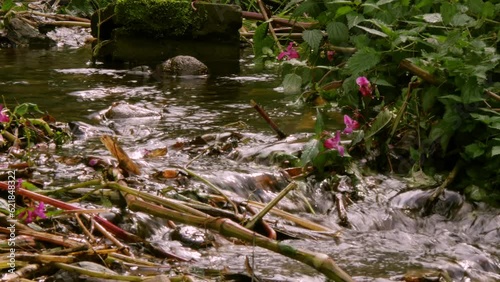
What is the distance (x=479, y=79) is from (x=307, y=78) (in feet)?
4.03

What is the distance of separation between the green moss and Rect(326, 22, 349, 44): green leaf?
375 centimetres

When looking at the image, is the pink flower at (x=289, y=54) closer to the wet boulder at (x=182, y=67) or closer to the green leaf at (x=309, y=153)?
the green leaf at (x=309, y=153)

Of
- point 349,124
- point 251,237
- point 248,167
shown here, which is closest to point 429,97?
point 349,124

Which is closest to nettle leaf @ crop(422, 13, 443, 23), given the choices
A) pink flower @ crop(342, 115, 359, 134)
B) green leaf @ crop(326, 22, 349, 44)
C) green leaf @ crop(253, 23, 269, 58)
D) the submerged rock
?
pink flower @ crop(342, 115, 359, 134)

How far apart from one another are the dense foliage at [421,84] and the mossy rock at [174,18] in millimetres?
3482

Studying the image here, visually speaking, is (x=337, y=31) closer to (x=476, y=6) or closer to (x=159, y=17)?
(x=476, y=6)

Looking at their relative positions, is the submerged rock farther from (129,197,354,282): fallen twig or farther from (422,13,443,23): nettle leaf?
(129,197,354,282): fallen twig

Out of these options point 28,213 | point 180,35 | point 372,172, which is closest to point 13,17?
→ point 180,35

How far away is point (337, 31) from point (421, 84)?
654mm

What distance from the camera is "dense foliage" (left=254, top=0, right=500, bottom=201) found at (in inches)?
138

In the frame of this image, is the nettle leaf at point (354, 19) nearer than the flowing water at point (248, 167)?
No

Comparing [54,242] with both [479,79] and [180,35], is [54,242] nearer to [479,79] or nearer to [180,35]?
[479,79]

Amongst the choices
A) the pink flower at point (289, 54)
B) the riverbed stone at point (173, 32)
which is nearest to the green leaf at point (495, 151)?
the pink flower at point (289, 54)

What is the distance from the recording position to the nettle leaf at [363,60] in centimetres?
366
